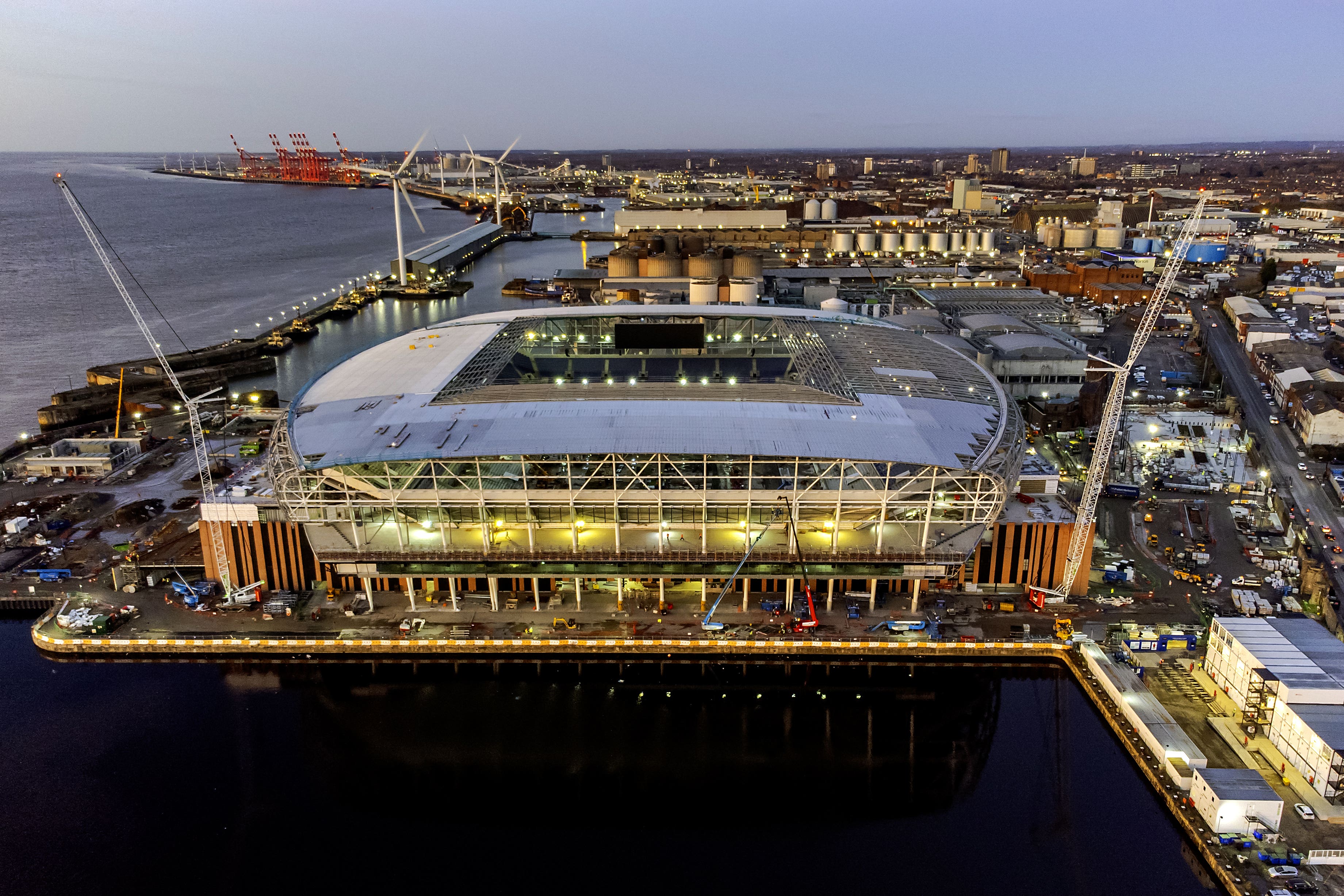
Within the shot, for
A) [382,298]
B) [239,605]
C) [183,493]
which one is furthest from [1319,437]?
[382,298]

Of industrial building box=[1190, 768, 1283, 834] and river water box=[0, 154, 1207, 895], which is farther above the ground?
industrial building box=[1190, 768, 1283, 834]

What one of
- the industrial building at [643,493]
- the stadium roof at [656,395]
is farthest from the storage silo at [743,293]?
the industrial building at [643,493]

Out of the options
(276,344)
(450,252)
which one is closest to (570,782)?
(276,344)

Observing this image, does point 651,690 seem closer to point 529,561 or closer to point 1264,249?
point 529,561

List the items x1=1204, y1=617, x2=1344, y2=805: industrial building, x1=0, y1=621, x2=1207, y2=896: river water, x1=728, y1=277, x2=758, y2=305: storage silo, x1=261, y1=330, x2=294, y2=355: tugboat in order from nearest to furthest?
x1=0, y1=621, x2=1207, y2=896: river water → x1=1204, y1=617, x2=1344, y2=805: industrial building → x1=728, y1=277, x2=758, y2=305: storage silo → x1=261, y1=330, x2=294, y2=355: tugboat

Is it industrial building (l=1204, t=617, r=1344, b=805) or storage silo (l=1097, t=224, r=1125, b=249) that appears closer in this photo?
industrial building (l=1204, t=617, r=1344, b=805)

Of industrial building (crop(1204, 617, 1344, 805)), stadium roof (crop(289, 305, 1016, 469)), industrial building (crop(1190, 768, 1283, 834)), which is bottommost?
industrial building (crop(1190, 768, 1283, 834))

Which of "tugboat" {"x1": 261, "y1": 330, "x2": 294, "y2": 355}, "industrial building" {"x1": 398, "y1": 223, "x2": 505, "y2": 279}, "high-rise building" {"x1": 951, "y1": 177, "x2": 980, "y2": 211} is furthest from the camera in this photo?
"high-rise building" {"x1": 951, "y1": 177, "x2": 980, "y2": 211}

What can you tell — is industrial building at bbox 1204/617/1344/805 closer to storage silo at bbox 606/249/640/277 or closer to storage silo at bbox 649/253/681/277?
storage silo at bbox 649/253/681/277

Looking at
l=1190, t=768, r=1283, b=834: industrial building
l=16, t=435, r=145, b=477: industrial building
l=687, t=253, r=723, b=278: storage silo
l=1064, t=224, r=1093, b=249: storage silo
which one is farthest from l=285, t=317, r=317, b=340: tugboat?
l=1064, t=224, r=1093, b=249: storage silo
